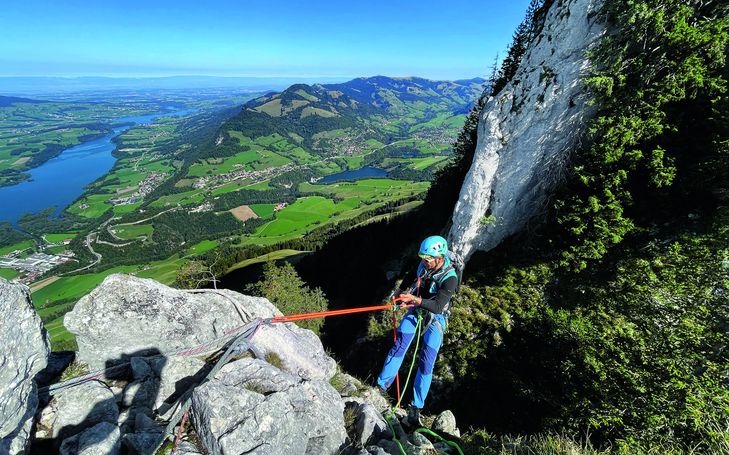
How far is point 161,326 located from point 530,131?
55.7 feet

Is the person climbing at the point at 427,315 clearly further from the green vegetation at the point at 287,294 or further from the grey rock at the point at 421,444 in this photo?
the green vegetation at the point at 287,294

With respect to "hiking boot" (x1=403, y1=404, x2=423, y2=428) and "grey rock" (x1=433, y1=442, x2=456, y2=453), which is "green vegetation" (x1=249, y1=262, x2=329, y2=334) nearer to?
"hiking boot" (x1=403, y1=404, x2=423, y2=428)

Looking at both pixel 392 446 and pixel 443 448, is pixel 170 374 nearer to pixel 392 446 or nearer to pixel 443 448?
pixel 392 446

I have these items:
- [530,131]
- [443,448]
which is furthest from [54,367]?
[530,131]

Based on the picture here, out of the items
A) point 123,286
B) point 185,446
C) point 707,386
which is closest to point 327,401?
point 185,446

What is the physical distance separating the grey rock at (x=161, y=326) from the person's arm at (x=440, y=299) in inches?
170

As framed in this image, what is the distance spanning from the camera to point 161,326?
9.25 meters

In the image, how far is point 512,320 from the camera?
1338 centimetres

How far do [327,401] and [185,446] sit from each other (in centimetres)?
248

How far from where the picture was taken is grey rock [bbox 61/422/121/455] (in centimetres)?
454

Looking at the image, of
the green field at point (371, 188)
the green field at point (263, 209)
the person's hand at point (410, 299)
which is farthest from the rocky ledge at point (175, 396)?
the green field at point (263, 209)

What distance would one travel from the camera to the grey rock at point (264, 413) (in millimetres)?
4906

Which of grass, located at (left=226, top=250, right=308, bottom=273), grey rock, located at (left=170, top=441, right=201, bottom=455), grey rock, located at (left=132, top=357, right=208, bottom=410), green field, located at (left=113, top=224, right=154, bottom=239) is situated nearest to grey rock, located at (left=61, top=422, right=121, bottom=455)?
grey rock, located at (left=170, top=441, right=201, bottom=455)

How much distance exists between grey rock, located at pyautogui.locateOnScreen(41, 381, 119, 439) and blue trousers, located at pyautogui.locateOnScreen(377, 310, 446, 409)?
5.51 m
